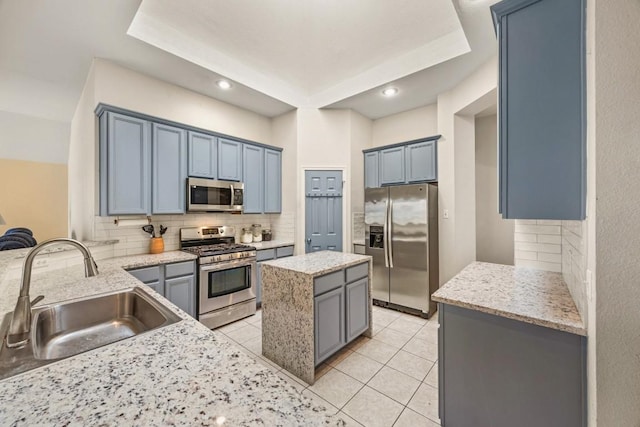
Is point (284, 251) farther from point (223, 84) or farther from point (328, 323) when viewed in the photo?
point (223, 84)

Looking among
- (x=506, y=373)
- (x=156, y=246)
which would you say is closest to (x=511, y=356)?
(x=506, y=373)

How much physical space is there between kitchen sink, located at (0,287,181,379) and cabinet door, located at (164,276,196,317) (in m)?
1.44

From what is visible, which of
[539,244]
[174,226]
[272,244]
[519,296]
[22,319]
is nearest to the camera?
[22,319]

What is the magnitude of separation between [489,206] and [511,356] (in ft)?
12.0

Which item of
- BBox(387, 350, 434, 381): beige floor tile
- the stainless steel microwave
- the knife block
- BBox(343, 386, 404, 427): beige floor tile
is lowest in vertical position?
BBox(343, 386, 404, 427): beige floor tile

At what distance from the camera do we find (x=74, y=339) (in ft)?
4.08

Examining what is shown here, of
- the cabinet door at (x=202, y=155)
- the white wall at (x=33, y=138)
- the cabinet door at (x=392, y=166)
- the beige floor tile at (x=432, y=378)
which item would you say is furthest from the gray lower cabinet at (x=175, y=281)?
the white wall at (x=33, y=138)

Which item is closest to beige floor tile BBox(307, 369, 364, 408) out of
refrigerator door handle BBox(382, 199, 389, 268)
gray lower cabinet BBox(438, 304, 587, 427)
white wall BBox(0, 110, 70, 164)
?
gray lower cabinet BBox(438, 304, 587, 427)

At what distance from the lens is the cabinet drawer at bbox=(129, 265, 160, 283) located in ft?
8.43

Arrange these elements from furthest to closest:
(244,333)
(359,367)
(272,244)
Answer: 1. (272,244)
2. (244,333)
3. (359,367)

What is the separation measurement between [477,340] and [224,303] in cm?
266

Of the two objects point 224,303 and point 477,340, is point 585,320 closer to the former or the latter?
point 477,340

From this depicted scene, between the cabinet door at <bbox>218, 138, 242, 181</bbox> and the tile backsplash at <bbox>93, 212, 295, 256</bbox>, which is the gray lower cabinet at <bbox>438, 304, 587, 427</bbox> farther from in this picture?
the cabinet door at <bbox>218, 138, 242, 181</bbox>

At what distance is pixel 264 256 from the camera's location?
3732 mm
